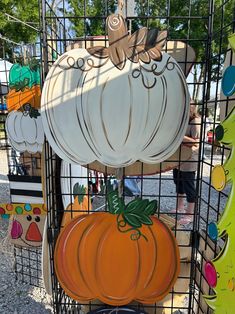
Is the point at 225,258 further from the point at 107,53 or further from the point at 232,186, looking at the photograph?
the point at 107,53

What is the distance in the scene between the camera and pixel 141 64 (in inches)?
32.5

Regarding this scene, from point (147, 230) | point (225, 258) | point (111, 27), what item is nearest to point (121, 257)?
point (147, 230)

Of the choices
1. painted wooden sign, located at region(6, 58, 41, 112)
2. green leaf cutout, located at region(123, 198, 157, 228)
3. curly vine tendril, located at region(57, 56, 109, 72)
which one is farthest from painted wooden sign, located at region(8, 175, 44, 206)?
curly vine tendril, located at region(57, 56, 109, 72)

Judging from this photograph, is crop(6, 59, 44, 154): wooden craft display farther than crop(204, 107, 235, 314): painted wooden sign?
Yes

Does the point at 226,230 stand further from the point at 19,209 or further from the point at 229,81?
the point at 19,209

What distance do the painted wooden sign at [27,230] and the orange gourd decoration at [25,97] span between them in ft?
1.85

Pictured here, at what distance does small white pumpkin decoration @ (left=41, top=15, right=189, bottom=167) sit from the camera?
2.70 ft

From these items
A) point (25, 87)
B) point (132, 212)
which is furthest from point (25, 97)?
point (132, 212)

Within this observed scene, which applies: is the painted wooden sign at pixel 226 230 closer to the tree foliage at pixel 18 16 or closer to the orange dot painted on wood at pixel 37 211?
the orange dot painted on wood at pixel 37 211

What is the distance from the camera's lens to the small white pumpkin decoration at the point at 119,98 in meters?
0.82

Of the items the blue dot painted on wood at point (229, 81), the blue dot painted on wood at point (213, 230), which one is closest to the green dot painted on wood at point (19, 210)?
the blue dot painted on wood at point (213, 230)

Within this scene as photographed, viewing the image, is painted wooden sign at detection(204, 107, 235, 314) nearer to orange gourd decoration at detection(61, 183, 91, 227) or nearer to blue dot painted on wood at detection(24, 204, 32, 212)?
orange gourd decoration at detection(61, 183, 91, 227)

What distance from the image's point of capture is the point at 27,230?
1.59m

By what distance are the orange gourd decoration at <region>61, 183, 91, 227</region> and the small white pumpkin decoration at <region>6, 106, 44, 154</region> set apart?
0.44 m
